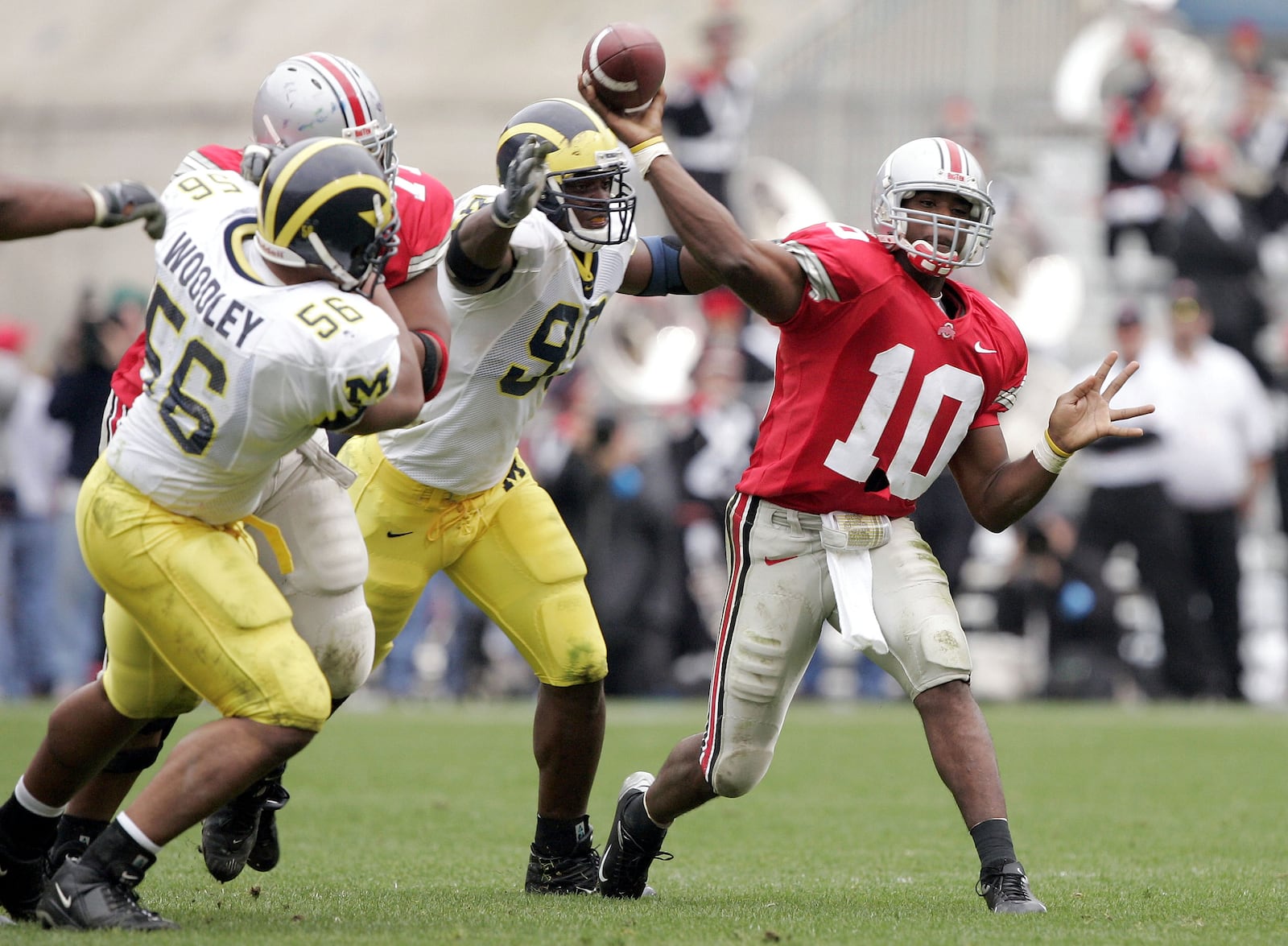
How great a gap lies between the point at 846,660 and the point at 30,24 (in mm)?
27877

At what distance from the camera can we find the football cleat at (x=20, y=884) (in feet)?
14.6

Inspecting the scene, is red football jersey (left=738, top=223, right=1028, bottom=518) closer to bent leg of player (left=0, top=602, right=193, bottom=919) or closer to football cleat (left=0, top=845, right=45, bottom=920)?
bent leg of player (left=0, top=602, right=193, bottom=919)

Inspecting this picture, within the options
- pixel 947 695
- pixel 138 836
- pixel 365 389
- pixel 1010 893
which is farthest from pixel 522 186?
pixel 1010 893

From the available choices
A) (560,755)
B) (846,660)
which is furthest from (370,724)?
(560,755)

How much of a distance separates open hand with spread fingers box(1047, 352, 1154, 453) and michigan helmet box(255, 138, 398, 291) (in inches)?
71.4

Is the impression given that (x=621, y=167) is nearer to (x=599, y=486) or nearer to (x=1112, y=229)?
(x=599, y=486)

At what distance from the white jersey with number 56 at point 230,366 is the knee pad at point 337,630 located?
1.17ft

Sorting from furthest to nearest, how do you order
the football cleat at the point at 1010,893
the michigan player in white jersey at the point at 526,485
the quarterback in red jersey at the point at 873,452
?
the michigan player in white jersey at the point at 526,485, the quarterback in red jersey at the point at 873,452, the football cleat at the point at 1010,893

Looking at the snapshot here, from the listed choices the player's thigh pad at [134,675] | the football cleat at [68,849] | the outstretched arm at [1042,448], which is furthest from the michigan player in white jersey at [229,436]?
the outstretched arm at [1042,448]

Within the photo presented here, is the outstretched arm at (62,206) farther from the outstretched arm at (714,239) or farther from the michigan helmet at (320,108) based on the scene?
the outstretched arm at (714,239)

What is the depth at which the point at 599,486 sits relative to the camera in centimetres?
1141

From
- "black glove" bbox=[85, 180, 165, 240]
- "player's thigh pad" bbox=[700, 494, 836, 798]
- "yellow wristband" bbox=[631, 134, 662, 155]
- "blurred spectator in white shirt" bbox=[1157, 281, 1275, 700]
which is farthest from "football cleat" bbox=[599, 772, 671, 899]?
"blurred spectator in white shirt" bbox=[1157, 281, 1275, 700]

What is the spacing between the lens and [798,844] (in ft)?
19.5

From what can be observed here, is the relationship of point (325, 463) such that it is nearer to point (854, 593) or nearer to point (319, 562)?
point (319, 562)
